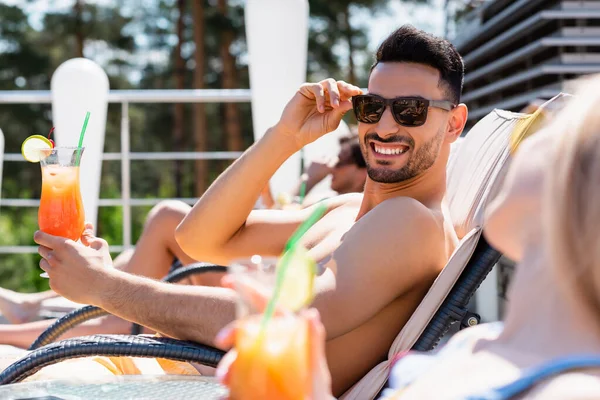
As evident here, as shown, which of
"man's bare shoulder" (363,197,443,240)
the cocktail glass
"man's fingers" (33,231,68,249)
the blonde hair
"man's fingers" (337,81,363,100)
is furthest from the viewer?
"man's fingers" (337,81,363,100)

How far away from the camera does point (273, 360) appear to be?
95 cm

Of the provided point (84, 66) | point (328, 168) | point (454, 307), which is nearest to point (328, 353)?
point (454, 307)

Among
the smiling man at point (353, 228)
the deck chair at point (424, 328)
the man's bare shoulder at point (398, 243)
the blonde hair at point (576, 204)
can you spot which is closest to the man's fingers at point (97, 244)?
the smiling man at point (353, 228)

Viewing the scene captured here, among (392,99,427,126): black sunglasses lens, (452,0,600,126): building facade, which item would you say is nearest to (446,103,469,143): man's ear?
(392,99,427,126): black sunglasses lens

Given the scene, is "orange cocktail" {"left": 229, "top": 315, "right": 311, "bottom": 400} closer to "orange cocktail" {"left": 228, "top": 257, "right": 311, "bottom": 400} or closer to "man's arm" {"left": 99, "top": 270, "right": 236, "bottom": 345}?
"orange cocktail" {"left": 228, "top": 257, "right": 311, "bottom": 400}

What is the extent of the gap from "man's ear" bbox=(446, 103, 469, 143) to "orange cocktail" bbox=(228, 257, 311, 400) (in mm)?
1542

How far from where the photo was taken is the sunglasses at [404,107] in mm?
2291

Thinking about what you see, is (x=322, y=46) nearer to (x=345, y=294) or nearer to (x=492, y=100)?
(x=492, y=100)

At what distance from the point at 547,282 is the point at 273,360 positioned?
0.35 meters

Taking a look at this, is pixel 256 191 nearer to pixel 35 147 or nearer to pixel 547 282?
pixel 35 147

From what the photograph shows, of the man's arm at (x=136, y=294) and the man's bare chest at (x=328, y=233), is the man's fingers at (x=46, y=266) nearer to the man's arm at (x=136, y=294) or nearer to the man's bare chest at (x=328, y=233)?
the man's arm at (x=136, y=294)

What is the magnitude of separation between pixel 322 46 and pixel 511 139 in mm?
17957

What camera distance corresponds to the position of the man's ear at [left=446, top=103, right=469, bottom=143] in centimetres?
241

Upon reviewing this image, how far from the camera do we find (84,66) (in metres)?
5.27
